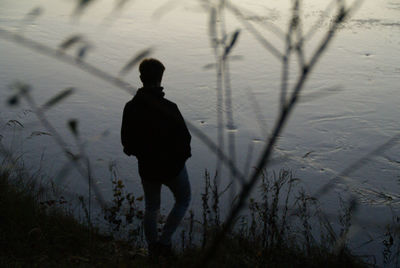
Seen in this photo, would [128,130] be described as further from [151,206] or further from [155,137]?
[151,206]

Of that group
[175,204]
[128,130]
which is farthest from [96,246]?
[128,130]

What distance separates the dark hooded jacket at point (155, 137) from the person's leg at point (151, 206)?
0.08m

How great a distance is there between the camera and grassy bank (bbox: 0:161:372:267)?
246cm

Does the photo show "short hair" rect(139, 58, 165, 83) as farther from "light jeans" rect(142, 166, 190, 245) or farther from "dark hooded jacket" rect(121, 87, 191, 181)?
"light jeans" rect(142, 166, 190, 245)

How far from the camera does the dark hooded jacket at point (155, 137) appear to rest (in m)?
2.41

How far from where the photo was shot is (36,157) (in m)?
4.23

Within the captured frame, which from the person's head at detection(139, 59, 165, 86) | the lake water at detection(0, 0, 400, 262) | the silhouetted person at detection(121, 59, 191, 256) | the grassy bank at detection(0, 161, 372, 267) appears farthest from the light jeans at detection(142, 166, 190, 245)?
the lake water at detection(0, 0, 400, 262)

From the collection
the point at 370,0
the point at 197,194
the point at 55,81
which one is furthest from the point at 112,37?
the point at 370,0

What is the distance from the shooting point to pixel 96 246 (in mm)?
2818

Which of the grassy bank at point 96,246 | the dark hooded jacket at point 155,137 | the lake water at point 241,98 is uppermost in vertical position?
the lake water at point 241,98

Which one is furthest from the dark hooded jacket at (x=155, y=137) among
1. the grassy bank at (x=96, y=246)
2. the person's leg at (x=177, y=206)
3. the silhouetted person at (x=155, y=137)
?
the grassy bank at (x=96, y=246)

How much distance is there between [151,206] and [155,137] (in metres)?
0.48

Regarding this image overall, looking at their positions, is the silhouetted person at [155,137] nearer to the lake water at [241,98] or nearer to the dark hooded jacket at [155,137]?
the dark hooded jacket at [155,137]

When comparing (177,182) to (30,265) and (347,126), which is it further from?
(347,126)
